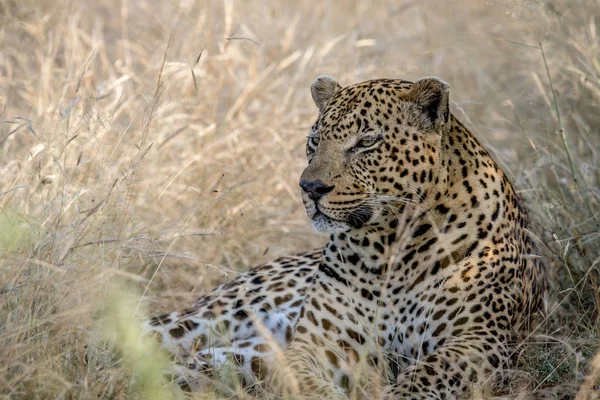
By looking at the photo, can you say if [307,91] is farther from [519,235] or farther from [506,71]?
[519,235]

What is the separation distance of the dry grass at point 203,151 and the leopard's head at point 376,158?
0.65 m

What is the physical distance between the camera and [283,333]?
20.2 feet

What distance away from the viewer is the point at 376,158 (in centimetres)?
523

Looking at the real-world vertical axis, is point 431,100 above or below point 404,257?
above

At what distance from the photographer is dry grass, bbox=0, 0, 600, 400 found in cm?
451

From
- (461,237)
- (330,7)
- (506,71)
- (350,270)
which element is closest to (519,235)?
(461,237)

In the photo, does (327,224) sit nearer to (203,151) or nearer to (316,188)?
(316,188)

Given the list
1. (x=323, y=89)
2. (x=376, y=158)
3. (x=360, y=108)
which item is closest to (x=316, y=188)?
(x=376, y=158)

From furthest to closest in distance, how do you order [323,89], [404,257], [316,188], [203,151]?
1. [203,151]
2. [323,89]
3. [404,257]
4. [316,188]

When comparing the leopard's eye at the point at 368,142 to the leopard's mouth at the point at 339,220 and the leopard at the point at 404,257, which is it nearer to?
the leopard at the point at 404,257

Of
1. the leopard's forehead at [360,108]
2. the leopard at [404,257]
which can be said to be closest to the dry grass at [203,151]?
the leopard at [404,257]

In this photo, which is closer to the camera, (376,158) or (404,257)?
(376,158)

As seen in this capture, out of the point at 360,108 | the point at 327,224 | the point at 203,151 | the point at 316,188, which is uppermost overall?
the point at 360,108

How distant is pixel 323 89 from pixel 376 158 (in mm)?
806
